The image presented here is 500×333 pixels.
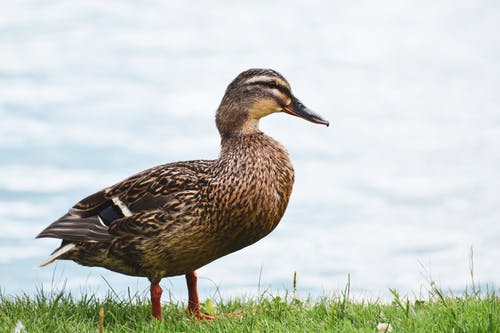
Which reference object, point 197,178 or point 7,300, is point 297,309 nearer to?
point 197,178

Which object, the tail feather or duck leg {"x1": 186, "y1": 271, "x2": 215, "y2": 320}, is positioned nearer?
the tail feather

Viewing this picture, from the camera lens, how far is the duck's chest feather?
5961 millimetres

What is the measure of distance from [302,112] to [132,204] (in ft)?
5.70

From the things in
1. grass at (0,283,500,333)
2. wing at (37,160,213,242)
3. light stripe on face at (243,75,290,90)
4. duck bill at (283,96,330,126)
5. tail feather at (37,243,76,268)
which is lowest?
grass at (0,283,500,333)

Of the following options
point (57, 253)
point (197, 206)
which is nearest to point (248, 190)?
point (197, 206)

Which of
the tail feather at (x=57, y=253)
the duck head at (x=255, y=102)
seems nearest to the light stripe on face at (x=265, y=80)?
the duck head at (x=255, y=102)

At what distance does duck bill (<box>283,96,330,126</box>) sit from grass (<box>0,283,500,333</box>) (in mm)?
1600

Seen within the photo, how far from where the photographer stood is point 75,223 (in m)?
6.50

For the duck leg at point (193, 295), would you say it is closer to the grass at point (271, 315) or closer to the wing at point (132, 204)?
the grass at point (271, 315)

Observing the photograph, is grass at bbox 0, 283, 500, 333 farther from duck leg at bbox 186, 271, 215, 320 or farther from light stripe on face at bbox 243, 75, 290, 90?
light stripe on face at bbox 243, 75, 290, 90

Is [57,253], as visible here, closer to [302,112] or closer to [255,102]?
[255,102]

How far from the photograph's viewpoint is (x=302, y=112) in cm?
650

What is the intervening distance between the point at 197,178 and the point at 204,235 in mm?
559

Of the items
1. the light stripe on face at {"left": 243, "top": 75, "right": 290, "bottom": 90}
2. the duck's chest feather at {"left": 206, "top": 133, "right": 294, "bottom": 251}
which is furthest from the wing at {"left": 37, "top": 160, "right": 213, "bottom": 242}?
the light stripe on face at {"left": 243, "top": 75, "right": 290, "bottom": 90}
